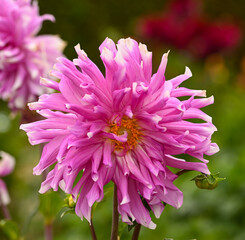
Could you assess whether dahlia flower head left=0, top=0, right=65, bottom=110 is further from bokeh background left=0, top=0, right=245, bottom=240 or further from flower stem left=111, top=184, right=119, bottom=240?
flower stem left=111, top=184, right=119, bottom=240

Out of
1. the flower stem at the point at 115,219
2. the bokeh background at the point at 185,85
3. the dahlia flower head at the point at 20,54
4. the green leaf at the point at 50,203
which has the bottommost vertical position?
the bokeh background at the point at 185,85

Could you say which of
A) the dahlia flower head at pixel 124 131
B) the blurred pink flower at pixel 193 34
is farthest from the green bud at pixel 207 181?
the blurred pink flower at pixel 193 34

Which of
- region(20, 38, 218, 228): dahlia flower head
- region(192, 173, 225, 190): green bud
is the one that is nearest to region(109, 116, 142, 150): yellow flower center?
region(20, 38, 218, 228): dahlia flower head

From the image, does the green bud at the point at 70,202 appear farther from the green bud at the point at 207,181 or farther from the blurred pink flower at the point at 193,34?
the blurred pink flower at the point at 193,34

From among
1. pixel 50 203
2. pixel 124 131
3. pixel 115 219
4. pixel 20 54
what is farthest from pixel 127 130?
pixel 20 54

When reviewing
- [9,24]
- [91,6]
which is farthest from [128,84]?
[91,6]

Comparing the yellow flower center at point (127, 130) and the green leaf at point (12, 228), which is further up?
the yellow flower center at point (127, 130)

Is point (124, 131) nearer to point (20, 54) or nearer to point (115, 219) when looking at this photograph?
point (115, 219)

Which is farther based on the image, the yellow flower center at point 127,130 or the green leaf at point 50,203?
the green leaf at point 50,203

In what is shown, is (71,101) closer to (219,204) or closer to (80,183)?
(80,183)
